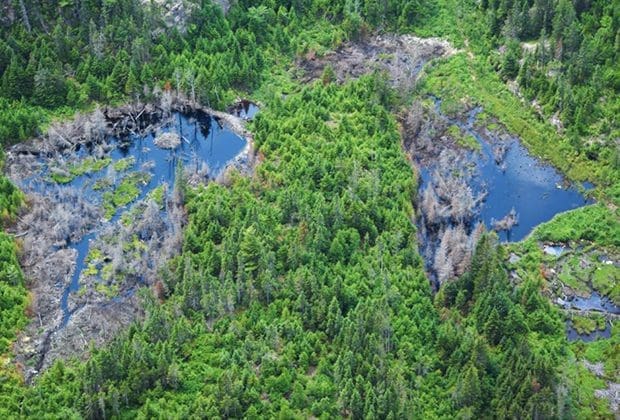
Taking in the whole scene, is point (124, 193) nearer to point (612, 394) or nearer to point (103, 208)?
point (103, 208)

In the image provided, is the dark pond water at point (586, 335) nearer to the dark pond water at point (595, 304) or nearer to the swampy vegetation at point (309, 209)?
the swampy vegetation at point (309, 209)

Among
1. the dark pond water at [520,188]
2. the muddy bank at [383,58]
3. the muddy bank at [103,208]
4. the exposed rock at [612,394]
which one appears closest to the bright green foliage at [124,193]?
the muddy bank at [103,208]

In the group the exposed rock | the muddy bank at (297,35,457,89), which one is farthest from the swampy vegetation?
the muddy bank at (297,35,457,89)

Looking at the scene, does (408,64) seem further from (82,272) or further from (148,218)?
(82,272)

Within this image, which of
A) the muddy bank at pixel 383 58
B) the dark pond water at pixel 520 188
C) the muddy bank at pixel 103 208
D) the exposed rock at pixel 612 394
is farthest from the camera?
the muddy bank at pixel 383 58

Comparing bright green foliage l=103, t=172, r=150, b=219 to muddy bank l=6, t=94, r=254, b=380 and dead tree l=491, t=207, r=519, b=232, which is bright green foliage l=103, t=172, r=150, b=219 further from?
dead tree l=491, t=207, r=519, b=232

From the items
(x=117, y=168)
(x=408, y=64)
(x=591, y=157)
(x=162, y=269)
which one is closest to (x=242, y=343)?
(x=162, y=269)
